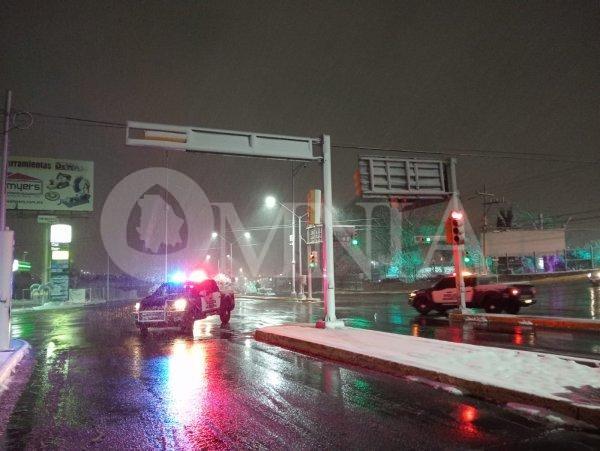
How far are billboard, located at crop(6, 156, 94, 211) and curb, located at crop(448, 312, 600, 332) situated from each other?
39618 mm

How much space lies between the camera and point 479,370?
759 centimetres

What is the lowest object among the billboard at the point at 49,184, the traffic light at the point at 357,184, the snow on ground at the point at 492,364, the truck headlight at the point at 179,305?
the snow on ground at the point at 492,364

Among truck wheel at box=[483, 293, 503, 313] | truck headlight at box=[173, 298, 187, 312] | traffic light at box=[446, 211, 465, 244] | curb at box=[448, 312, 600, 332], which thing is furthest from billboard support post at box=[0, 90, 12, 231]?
truck wheel at box=[483, 293, 503, 313]

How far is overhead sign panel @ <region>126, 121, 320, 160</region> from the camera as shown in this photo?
12.2 metres

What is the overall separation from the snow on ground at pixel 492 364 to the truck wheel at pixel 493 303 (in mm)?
9820

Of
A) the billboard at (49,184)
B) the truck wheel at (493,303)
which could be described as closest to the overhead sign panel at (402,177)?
the truck wheel at (493,303)

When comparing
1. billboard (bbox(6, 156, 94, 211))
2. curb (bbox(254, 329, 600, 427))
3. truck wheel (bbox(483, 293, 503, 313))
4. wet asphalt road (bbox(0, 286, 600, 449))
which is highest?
billboard (bbox(6, 156, 94, 211))

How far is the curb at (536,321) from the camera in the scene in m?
14.2

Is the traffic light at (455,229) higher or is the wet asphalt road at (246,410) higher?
the traffic light at (455,229)

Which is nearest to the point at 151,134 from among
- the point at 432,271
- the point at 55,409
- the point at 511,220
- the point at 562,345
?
the point at 55,409

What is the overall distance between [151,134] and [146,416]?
8063mm

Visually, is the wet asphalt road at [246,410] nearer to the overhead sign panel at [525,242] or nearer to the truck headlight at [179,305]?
the truck headlight at [179,305]

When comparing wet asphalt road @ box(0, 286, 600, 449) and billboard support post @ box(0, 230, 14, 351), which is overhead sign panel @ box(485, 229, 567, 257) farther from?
billboard support post @ box(0, 230, 14, 351)

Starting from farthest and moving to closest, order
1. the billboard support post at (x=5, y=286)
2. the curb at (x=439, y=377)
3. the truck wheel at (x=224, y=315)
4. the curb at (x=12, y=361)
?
the truck wheel at (x=224, y=315)
the billboard support post at (x=5, y=286)
the curb at (x=12, y=361)
the curb at (x=439, y=377)
